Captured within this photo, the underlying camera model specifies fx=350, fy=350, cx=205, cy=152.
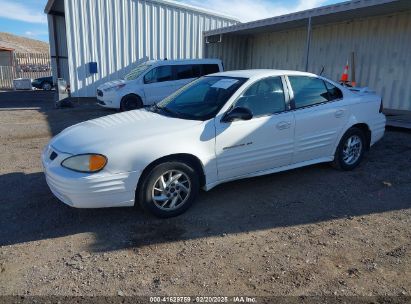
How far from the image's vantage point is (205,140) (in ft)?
13.0

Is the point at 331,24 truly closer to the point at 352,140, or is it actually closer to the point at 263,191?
the point at 352,140

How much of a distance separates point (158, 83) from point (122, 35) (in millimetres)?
4279

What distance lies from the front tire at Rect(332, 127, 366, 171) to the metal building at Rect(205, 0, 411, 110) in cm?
389

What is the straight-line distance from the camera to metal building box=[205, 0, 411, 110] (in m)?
9.24

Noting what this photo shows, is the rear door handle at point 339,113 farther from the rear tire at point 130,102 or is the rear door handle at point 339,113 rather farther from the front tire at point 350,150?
the rear tire at point 130,102

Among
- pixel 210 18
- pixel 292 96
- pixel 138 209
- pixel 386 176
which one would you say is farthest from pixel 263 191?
pixel 210 18

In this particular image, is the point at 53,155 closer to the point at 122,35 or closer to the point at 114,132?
the point at 114,132

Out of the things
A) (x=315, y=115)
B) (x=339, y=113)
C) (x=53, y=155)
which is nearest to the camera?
(x=53, y=155)

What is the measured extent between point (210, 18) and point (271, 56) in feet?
13.1

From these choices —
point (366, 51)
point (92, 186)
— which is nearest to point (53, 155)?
point (92, 186)

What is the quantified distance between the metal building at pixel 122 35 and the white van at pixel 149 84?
293cm

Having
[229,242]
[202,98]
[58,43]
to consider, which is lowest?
[229,242]

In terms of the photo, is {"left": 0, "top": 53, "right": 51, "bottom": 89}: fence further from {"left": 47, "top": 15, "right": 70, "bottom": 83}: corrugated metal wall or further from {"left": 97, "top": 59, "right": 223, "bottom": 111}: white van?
{"left": 97, "top": 59, "right": 223, "bottom": 111}: white van

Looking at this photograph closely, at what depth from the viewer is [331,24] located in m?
11.4
